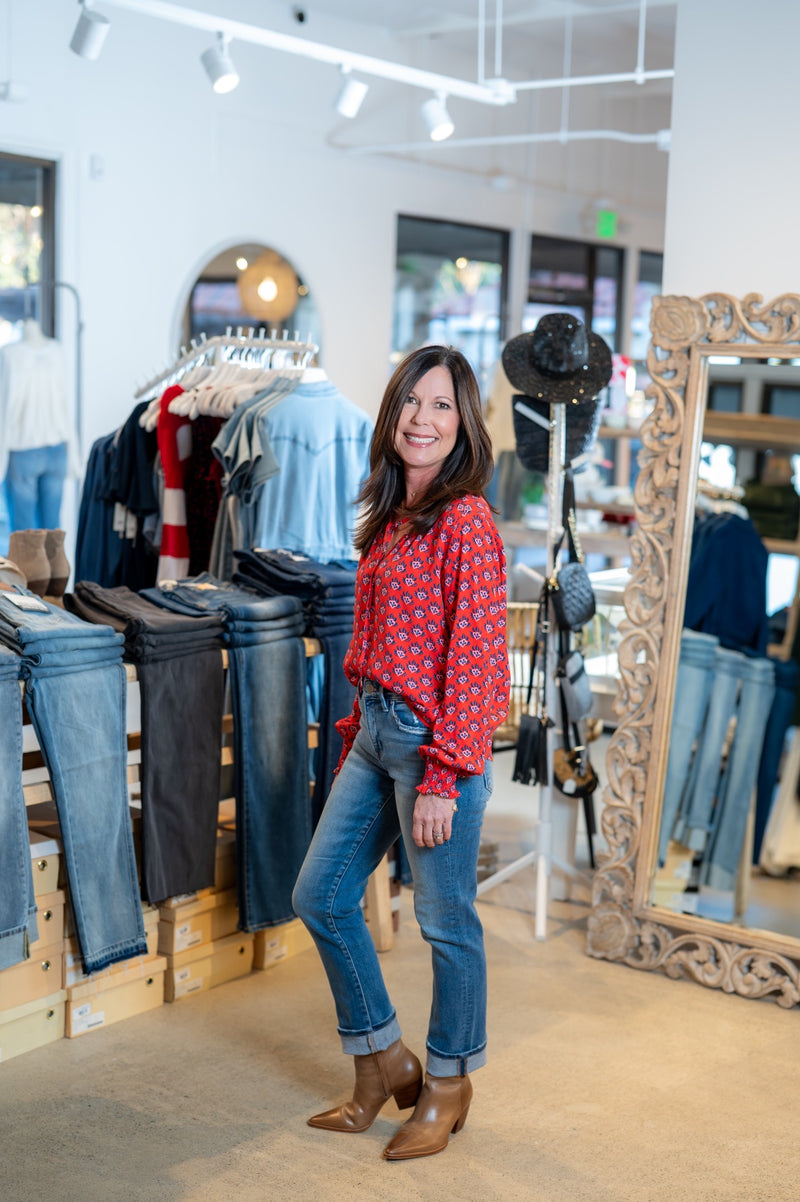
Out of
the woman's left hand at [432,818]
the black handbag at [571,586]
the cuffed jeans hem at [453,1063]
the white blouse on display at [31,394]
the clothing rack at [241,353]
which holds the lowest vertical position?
the cuffed jeans hem at [453,1063]

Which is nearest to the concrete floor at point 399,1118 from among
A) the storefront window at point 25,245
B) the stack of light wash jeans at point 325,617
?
the stack of light wash jeans at point 325,617

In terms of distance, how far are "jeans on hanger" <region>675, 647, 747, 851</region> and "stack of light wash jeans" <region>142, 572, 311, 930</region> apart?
1138 millimetres

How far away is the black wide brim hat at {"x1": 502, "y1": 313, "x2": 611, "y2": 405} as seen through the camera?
3783 mm

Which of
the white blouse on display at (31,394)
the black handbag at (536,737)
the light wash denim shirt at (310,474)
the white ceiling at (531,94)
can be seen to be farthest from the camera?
the white ceiling at (531,94)

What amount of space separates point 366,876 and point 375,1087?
47 cm

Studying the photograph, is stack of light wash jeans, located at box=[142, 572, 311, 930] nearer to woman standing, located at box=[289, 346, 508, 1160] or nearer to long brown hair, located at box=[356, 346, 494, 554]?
woman standing, located at box=[289, 346, 508, 1160]

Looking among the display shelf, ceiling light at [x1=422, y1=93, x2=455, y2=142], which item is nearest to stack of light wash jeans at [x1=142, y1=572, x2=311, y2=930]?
the display shelf

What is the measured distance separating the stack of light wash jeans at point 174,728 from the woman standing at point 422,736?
620mm

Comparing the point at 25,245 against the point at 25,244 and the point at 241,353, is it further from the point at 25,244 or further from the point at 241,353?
the point at 241,353

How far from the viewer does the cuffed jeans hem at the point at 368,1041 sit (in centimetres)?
275

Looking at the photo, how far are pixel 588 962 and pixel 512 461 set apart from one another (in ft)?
14.8

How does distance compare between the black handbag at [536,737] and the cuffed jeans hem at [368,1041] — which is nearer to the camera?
the cuffed jeans hem at [368,1041]

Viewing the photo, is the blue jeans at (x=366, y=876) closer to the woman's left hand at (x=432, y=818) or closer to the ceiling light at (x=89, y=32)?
the woman's left hand at (x=432, y=818)

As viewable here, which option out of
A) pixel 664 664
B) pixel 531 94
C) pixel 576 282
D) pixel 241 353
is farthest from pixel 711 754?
pixel 576 282
